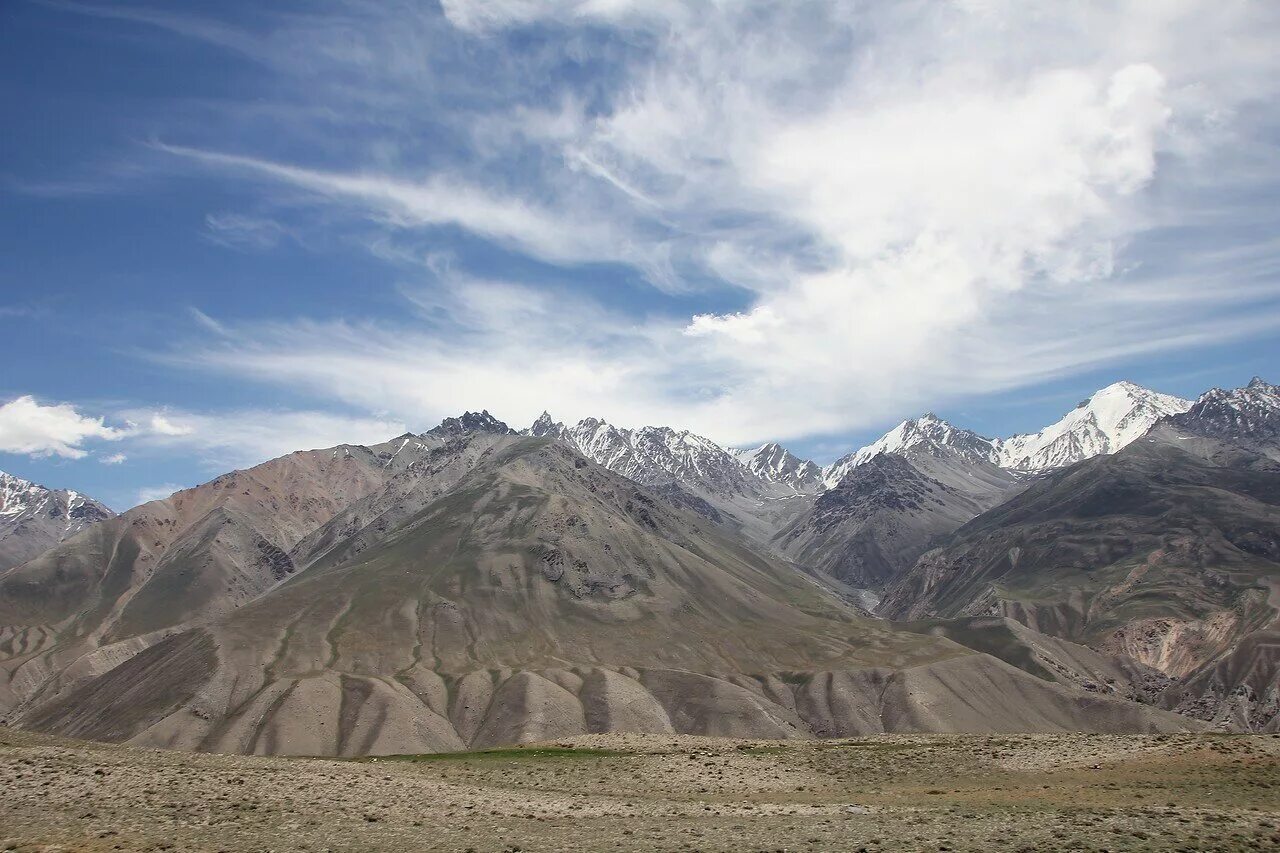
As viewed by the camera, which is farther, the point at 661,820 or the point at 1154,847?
the point at 661,820

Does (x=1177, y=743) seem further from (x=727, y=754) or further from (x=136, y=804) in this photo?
(x=136, y=804)

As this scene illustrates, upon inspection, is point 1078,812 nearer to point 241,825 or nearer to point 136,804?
point 241,825

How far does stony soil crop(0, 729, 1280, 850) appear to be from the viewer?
107 ft

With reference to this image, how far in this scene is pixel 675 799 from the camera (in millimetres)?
44656

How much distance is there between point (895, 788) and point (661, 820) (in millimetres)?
16651

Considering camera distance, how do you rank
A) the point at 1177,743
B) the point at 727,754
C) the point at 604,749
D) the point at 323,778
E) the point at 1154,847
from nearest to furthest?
the point at 1154,847, the point at 323,778, the point at 1177,743, the point at 727,754, the point at 604,749

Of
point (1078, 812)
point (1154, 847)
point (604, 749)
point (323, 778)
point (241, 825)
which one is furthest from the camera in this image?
point (604, 749)

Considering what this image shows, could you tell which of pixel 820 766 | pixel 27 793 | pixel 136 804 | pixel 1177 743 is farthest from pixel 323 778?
pixel 1177 743

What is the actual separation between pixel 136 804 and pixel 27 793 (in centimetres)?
492

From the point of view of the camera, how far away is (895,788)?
47750 mm

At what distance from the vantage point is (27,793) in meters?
36.3

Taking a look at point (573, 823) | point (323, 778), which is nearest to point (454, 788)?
point (323, 778)

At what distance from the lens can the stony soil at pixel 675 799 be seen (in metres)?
32.5

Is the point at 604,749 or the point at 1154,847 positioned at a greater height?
the point at 1154,847
